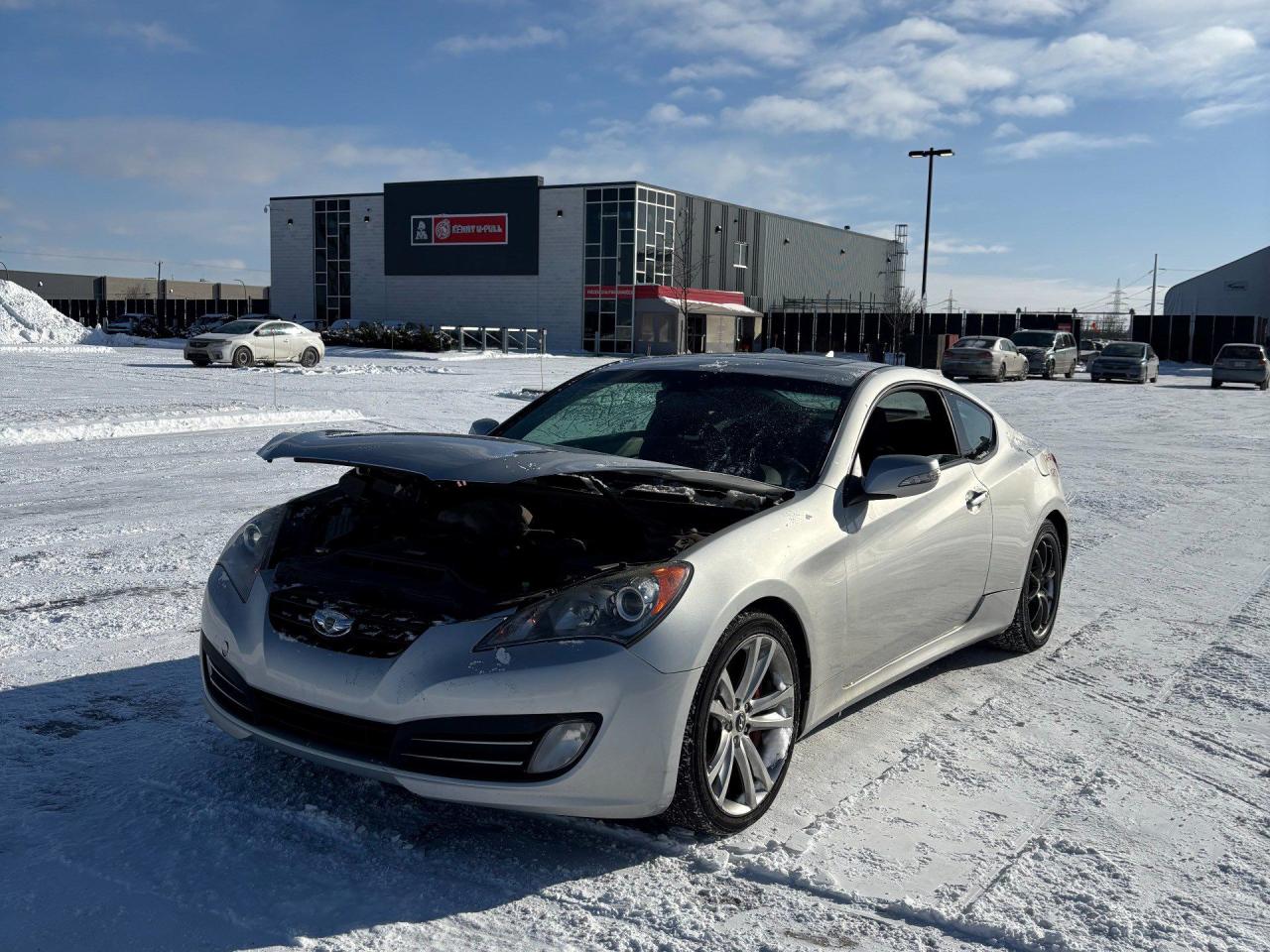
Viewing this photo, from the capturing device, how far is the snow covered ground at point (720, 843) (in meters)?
2.95

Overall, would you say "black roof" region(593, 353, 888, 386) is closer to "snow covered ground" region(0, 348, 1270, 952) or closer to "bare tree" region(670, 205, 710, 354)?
"snow covered ground" region(0, 348, 1270, 952)

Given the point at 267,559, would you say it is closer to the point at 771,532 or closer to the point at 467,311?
the point at 771,532

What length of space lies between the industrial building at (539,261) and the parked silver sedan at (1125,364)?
2314 centimetres

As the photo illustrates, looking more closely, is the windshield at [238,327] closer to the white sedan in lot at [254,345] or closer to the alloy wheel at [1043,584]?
the white sedan in lot at [254,345]

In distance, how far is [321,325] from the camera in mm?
68500

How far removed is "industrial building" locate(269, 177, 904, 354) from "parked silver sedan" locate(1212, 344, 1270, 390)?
25554mm

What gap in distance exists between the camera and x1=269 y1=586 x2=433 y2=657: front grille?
319cm

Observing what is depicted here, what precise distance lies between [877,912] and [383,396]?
18.3 meters

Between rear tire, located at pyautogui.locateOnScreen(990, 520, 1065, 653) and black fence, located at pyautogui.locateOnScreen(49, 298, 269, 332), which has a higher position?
black fence, located at pyautogui.locateOnScreen(49, 298, 269, 332)

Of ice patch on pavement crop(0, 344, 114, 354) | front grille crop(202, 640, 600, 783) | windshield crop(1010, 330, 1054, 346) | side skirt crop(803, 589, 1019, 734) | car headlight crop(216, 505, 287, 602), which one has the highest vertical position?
windshield crop(1010, 330, 1054, 346)

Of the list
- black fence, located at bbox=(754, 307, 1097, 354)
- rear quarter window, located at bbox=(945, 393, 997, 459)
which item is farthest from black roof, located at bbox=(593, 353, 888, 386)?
black fence, located at bbox=(754, 307, 1097, 354)

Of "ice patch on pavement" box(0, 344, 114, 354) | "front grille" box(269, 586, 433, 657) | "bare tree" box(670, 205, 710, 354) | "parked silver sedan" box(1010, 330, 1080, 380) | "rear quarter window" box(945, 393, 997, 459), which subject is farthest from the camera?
"bare tree" box(670, 205, 710, 354)

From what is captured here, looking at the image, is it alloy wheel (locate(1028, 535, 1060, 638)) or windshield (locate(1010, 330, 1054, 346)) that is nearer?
alloy wheel (locate(1028, 535, 1060, 638))

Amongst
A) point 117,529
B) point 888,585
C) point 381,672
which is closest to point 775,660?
point 888,585
